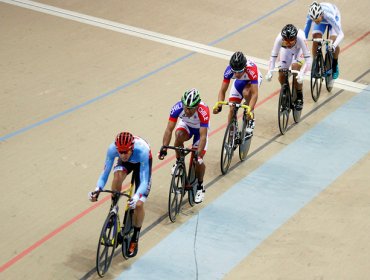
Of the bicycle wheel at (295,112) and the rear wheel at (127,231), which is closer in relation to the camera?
the rear wheel at (127,231)

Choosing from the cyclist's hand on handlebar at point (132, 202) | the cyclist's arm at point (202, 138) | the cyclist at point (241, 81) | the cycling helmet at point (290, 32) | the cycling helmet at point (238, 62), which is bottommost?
the cyclist's hand on handlebar at point (132, 202)

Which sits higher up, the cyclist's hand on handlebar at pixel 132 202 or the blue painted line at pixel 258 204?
the cyclist's hand on handlebar at pixel 132 202

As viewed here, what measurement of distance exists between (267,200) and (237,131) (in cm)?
112

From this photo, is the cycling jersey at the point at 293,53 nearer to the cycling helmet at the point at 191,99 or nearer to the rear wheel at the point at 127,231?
the cycling helmet at the point at 191,99

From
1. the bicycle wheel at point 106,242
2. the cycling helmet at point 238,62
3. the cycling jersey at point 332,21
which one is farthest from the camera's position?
the cycling jersey at point 332,21

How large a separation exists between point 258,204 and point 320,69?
3625mm

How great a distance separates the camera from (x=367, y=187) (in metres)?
11.4

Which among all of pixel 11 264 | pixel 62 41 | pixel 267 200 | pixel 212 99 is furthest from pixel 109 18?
pixel 11 264

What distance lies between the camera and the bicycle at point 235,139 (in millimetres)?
11273

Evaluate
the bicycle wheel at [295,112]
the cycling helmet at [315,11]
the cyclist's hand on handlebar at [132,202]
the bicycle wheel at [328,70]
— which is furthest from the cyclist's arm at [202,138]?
the bicycle wheel at [328,70]

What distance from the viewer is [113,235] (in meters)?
9.18

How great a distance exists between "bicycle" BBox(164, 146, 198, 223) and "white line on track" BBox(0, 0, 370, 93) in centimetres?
463

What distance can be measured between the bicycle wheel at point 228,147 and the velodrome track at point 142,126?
0.15 m

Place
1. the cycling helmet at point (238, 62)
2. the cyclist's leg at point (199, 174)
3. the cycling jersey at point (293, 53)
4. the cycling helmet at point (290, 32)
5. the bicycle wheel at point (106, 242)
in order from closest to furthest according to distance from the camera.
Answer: the bicycle wheel at point (106, 242), the cyclist's leg at point (199, 174), the cycling helmet at point (238, 62), the cycling helmet at point (290, 32), the cycling jersey at point (293, 53)
